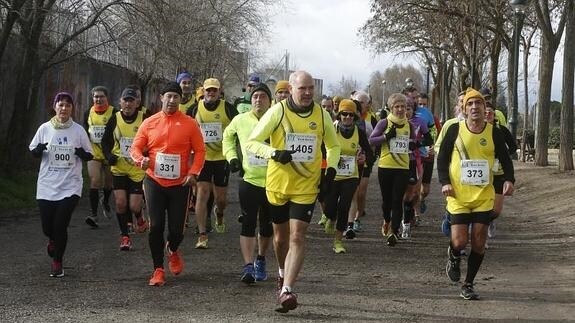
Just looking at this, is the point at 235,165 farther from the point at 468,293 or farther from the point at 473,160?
the point at 468,293

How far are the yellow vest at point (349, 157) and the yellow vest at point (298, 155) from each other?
123 inches

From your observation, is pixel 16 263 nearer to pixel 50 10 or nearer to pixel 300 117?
pixel 300 117

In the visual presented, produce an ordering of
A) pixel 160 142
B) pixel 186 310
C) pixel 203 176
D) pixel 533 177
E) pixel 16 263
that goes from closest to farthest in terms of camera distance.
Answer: pixel 186 310, pixel 160 142, pixel 16 263, pixel 203 176, pixel 533 177

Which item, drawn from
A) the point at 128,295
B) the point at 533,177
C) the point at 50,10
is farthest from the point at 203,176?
the point at 533,177

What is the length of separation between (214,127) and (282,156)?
404cm

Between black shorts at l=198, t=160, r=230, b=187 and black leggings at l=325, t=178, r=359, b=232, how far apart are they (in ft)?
4.57

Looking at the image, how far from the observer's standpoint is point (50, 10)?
14797 mm

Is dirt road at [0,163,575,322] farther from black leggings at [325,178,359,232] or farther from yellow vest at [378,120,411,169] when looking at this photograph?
yellow vest at [378,120,411,169]

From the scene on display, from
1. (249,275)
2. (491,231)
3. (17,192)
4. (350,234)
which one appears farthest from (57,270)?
(17,192)

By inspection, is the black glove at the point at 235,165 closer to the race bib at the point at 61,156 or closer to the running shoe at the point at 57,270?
the race bib at the point at 61,156

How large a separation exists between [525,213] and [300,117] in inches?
387

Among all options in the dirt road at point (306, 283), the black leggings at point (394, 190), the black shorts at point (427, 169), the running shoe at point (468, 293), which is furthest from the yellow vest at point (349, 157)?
the running shoe at point (468, 293)

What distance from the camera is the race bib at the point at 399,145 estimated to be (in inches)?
425

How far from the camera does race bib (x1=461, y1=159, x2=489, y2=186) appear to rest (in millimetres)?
7426
